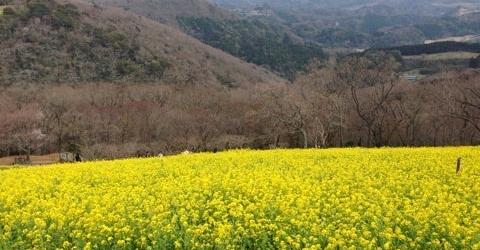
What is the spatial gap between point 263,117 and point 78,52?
300ft

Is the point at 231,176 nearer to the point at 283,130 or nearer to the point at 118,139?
the point at 283,130

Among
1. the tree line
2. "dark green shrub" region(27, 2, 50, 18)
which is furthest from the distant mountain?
the tree line

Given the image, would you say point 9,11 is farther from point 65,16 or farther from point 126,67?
point 126,67

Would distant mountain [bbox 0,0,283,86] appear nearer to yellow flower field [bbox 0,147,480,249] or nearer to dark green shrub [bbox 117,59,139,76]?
dark green shrub [bbox 117,59,139,76]

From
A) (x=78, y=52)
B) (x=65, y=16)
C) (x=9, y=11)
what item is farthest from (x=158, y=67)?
(x=9, y=11)

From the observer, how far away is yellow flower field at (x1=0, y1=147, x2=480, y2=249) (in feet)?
41.6

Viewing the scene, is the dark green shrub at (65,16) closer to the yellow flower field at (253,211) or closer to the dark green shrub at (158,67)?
the dark green shrub at (158,67)

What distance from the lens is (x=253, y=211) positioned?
1498 centimetres

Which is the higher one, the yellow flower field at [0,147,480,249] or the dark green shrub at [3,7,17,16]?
the yellow flower field at [0,147,480,249]

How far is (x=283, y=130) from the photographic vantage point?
83.0m

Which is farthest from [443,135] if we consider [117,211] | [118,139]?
[117,211]

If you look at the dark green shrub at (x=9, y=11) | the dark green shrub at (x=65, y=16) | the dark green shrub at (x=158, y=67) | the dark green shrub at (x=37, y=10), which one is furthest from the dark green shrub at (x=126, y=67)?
the dark green shrub at (x=9, y=11)

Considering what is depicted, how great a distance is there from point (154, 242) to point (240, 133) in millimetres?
88456

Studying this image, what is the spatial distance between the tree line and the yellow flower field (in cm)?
4982
